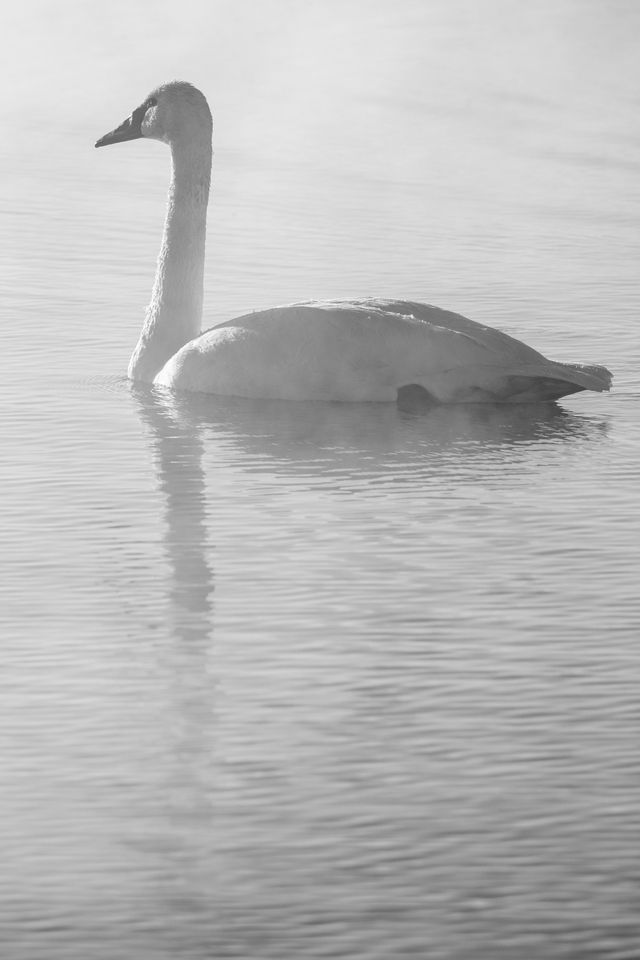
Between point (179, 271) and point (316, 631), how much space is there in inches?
222

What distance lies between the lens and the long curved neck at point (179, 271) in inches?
447

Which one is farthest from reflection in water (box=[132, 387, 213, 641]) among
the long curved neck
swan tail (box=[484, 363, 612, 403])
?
swan tail (box=[484, 363, 612, 403])

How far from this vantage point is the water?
15.6 ft

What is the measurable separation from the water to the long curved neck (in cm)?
34

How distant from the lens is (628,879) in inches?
190

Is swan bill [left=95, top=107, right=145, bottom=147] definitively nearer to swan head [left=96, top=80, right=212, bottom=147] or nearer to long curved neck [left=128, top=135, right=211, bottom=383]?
swan head [left=96, top=80, right=212, bottom=147]

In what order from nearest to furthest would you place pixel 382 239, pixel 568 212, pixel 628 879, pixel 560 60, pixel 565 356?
pixel 628 879, pixel 565 356, pixel 382 239, pixel 568 212, pixel 560 60

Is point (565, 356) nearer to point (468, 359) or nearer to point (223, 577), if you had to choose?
point (468, 359)

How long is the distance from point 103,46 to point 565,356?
18.4 m

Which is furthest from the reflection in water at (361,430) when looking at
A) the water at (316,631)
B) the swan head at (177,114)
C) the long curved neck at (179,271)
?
the swan head at (177,114)

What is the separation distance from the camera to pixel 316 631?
651 centimetres

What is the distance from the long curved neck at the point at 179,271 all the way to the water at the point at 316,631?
339mm

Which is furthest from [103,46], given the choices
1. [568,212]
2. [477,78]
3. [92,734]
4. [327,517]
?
[92,734]

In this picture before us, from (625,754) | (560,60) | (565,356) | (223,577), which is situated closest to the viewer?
(625,754)
